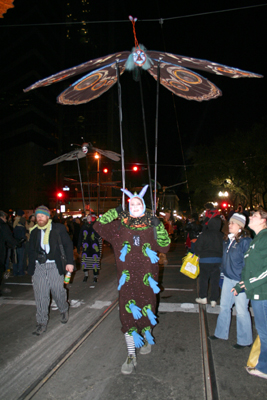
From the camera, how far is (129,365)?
3373 millimetres

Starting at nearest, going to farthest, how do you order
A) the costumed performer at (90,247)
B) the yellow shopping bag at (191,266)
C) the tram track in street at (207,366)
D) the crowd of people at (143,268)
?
1. the tram track in street at (207,366)
2. the crowd of people at (143,268)
3. the yellow shopping bag at (191,266)
4. the costumed performer at (90,247)

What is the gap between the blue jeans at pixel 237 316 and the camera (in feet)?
12.8

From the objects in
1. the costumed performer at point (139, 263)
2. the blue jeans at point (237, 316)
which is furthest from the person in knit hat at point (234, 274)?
the costumed performer at point (139, 263)

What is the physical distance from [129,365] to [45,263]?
2057mm

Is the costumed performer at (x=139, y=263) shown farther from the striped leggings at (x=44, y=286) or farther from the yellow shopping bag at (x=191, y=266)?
the yellow shopping bag at (x=191, y=266)

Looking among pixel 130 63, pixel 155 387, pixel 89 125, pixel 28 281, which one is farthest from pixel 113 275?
pixel 89 125

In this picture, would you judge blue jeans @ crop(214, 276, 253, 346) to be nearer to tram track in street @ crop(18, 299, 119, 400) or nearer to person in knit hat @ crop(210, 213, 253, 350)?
person in knit hat @ crop(210, 213, 253, 350)

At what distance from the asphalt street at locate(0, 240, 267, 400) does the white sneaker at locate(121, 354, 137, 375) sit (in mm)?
57

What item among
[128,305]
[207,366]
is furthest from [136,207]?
[207,366]

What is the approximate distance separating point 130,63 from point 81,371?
12.5 feet

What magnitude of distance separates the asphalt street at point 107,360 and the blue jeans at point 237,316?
14 cm

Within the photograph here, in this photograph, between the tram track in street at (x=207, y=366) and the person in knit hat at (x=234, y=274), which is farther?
the person in knit hat at (x=234, y=274)

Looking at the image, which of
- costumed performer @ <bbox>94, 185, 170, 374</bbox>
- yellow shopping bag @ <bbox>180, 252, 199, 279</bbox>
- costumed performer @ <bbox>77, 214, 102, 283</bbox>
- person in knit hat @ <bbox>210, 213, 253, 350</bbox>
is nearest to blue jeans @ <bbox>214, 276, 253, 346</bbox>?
person in knit hat @ <bbox>210, 213, 253, 350</bbox>

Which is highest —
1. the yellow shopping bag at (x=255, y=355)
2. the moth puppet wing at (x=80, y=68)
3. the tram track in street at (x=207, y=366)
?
the moth puppet wing at (x=80, y=68)
